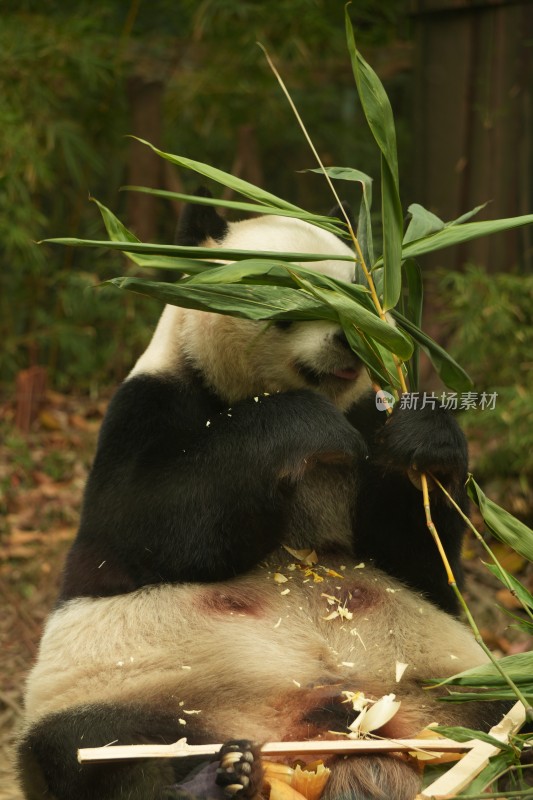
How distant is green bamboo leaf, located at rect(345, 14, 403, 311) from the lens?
2963 millimetres

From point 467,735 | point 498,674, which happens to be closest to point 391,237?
point 498,674

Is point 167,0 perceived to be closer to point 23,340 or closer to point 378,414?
point 23,340

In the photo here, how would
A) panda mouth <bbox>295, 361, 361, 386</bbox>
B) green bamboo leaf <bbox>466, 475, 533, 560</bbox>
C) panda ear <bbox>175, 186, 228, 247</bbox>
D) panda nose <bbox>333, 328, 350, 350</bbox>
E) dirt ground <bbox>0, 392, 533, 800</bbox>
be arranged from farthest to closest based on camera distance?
dirt ground <bbox>0, 392, 533, 800</bbox>
panda ear <bbox>175, 186, 228, 247</bbox>
panda mouth <bbox>295, 361, 361, 386</bbox>
panda nose <bbox>333, 328, 350, 350</bbox>
green bamboo leaf <bbox>466, 475, 533, 560</bbox>

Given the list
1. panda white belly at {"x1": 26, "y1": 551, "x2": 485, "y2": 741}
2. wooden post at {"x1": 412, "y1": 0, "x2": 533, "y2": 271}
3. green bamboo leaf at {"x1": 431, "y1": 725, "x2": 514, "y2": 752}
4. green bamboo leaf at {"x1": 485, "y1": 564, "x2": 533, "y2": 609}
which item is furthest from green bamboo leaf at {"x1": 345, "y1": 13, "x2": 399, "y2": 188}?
wooden post at {"x1": 412, "y1": 0, "x2": 533, "y2": 271}

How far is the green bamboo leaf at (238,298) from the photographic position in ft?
9.59

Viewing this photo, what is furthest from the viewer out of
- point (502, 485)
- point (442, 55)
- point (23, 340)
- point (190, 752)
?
point (23, 340)

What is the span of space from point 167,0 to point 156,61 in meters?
0.52

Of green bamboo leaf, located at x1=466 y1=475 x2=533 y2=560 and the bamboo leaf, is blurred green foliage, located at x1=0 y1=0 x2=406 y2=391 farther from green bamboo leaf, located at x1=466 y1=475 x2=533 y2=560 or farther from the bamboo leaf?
the bamboo leaf

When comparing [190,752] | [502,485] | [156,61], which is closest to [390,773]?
[190,752]

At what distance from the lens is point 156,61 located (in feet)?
25.8

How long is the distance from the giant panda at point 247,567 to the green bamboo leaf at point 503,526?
18 cm

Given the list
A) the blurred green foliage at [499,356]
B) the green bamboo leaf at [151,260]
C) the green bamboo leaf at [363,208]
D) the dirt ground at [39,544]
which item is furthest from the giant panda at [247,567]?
the blurred green foliage at [499,356]

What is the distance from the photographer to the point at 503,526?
289 cm

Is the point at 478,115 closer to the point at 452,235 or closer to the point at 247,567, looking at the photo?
the point at 452,235
